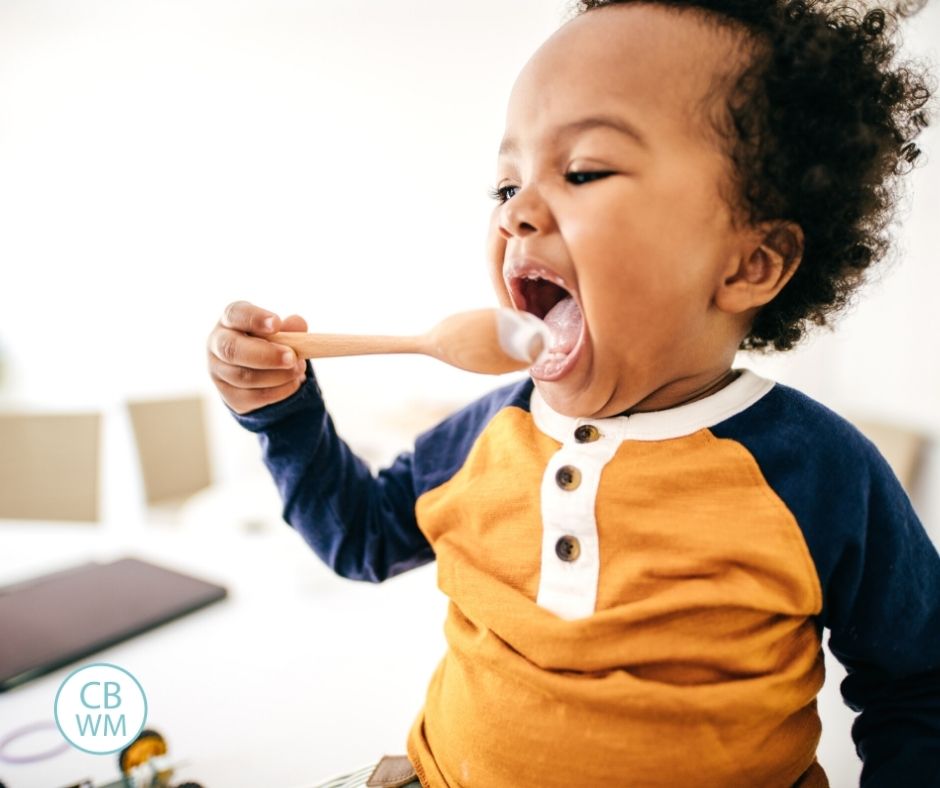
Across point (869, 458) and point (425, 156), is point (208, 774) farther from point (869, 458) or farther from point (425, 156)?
point (425, 156)

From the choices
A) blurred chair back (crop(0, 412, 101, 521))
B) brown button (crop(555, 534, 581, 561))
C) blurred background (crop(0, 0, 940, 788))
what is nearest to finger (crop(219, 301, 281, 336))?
brown button (crop(555, 534, 581, 561))

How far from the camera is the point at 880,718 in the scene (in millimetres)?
528

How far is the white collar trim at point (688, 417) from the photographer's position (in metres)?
0.54

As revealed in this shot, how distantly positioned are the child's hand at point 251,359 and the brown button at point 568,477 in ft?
0.79

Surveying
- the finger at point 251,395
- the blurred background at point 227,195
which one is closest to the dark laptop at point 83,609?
the finger at point 251,395

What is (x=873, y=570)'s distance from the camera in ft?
1.65

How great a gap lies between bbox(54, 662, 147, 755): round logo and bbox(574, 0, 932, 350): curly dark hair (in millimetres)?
651

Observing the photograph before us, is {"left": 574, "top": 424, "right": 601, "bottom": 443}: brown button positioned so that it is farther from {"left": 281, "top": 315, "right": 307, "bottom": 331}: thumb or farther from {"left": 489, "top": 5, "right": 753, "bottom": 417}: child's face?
{"left": 281, "top": 315, "right": 307, "bottom": 331}: thumb

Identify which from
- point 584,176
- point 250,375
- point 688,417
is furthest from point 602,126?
point 250,375

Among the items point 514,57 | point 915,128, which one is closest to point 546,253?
point 915,128

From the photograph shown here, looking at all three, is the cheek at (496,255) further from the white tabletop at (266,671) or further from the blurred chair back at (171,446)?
the blurred chair back at (171,446)

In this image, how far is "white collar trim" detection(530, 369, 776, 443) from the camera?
1.77ft

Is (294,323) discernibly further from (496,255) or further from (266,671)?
(266,671)

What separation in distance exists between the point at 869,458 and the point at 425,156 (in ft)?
7.87
